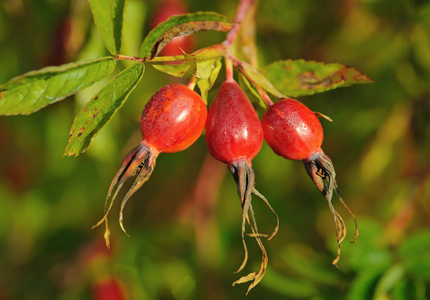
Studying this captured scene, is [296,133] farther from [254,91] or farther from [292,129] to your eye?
[254,91]

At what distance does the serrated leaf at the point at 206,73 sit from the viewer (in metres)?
1.01

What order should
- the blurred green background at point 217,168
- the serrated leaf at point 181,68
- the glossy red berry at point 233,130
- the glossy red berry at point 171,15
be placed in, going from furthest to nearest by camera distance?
the blurred green background at point 217,168 → the glossy red berry at point 171,15 → the serrated leaf at point 181,68 → the glossy red berry at point 233,130

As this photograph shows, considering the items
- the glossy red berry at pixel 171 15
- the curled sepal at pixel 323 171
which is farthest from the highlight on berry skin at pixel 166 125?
the glossy red berry at pixel 171 15

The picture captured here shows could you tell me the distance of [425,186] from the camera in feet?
5.76

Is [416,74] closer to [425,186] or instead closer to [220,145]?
[425,186]

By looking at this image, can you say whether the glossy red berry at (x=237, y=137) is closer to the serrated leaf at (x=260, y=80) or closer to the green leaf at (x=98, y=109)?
the serrated leaf at (x=260, y=80)

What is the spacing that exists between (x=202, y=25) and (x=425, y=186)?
48.6 inches

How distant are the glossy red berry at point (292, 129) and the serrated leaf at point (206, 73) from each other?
163mm

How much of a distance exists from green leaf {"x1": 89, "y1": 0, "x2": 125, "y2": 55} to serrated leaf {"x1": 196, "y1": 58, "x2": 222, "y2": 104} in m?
0.18

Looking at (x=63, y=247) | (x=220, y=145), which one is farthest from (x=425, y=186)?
(x=63, y=247)

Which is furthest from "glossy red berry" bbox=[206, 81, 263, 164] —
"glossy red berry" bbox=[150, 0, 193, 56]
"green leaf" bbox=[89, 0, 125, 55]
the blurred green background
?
the blurred green background

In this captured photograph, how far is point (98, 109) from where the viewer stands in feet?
3.01

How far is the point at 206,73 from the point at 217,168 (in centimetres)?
100

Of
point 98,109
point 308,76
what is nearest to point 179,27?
point 98,109
